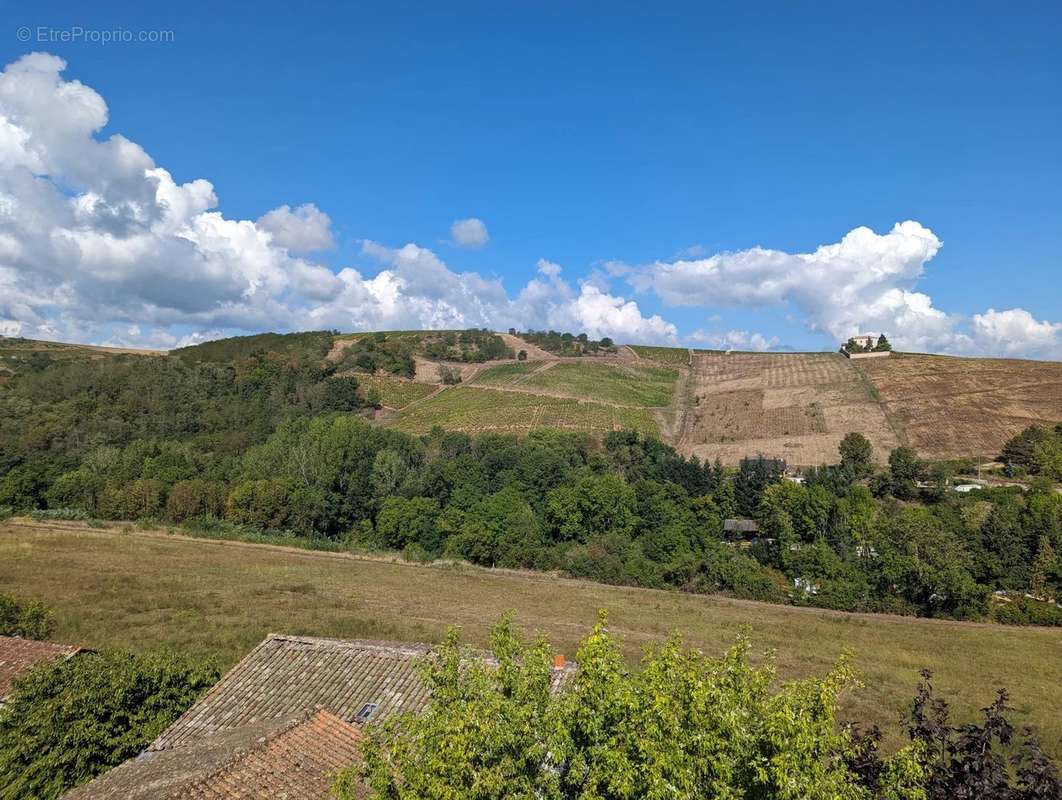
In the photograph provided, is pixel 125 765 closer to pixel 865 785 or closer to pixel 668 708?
pixel 668 708

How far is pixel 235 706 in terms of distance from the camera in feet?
56.0

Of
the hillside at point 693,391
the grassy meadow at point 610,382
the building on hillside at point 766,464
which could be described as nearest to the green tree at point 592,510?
the building on hillside at point 766,464

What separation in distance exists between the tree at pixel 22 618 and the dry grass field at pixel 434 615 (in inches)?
208

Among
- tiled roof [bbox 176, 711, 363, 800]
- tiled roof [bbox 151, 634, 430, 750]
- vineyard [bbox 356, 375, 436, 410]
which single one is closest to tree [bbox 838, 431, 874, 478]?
tiled roof [bbox 151, 634, 430, 750]

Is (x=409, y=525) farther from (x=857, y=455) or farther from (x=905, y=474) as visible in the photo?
(x=905, y=474)

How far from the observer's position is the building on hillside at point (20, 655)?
1716cm

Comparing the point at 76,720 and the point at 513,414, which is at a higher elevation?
the point at 513,414

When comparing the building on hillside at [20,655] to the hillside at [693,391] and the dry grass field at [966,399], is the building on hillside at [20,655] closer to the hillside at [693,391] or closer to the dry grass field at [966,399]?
the hillside at [693,391]

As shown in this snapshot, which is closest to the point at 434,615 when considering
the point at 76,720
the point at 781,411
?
the point at 76,720

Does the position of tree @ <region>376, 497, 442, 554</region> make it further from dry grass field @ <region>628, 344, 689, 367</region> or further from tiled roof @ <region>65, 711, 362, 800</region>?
dry grass field @ <region>628, 344, 689, 367</region>

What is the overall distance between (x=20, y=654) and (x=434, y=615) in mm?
24340

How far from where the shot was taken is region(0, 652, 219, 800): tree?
1356 centimetres

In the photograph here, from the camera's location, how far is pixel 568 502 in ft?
212

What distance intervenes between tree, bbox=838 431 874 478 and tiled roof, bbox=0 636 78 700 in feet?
231
